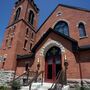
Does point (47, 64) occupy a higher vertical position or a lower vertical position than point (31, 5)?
lower

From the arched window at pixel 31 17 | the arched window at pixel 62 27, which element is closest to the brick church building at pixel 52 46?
the arched window at pixel 62 27

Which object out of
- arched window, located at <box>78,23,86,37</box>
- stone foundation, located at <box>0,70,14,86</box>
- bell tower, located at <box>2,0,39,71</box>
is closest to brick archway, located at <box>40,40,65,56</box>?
arched window, located at <box>78,23,86,37</box>

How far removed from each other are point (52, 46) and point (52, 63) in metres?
1.98

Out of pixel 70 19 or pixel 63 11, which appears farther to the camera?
Answer: pixel 63 11

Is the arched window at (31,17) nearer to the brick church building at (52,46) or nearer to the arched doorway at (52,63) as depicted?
the brick church building at (52,46)

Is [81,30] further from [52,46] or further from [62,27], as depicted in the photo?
[52,46]

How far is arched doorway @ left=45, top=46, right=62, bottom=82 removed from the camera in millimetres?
12531

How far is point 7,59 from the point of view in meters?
16.7

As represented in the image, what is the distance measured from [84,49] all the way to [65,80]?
11.6ft

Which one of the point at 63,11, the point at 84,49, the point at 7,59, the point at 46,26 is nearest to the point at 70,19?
the point at 63,11

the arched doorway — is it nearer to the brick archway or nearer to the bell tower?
the brick archway

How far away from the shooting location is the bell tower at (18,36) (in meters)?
16.5

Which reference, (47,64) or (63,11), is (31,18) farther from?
(47,64)

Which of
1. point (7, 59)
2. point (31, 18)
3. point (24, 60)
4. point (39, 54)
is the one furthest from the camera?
point (31, 18)
